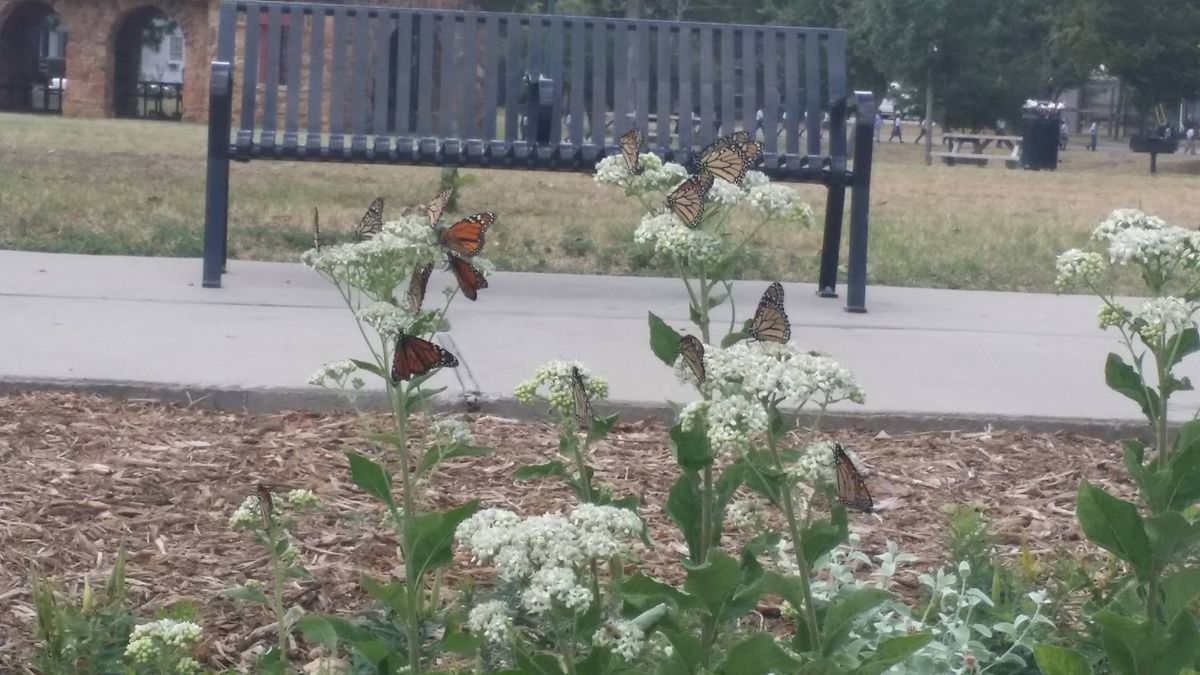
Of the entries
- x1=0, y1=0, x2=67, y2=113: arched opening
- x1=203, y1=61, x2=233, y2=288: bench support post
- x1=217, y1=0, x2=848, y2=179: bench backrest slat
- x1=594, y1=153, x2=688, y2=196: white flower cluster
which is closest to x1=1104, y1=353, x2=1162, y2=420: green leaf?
x1=594, y1=153, x2=688, y2=196: white flower cluster

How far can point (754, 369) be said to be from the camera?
2.18 meters

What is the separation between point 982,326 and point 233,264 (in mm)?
3748

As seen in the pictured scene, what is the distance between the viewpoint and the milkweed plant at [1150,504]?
7.10ft

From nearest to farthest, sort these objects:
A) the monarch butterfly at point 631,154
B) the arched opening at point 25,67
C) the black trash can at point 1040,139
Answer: the monarch butterfly at point 631,154
the black trash can at point 1040,139
the arched opening at point 25,67

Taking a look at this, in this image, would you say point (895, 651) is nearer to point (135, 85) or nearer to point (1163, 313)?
point (1163, 313)

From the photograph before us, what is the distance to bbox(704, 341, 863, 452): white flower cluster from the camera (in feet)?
6.96

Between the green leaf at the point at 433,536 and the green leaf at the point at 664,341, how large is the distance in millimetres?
391

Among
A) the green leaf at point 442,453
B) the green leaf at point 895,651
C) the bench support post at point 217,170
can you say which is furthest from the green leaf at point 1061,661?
the bench support post at point 217,170

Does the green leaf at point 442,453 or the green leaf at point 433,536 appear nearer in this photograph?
the green leaf at point 433,536

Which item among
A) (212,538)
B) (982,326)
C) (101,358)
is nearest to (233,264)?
(101,358)

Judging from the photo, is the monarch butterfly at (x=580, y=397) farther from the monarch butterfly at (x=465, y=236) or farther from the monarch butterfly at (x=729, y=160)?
the monarch butterfly at (x=729, y=160)

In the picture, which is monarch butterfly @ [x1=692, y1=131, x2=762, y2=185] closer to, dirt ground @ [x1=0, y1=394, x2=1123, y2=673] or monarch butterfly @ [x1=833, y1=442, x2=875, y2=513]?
dirt ground @ [x1=0, y1=394, x2=1123, y2=673]

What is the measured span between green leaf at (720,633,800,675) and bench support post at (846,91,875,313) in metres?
5.18

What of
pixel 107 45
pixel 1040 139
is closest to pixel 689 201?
pixel 1040 139
